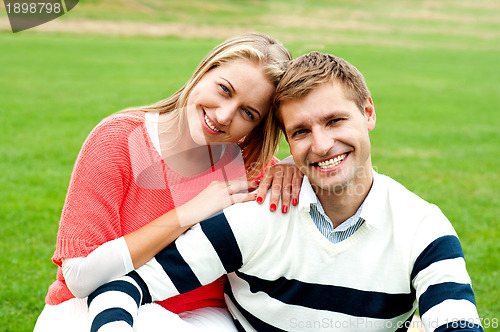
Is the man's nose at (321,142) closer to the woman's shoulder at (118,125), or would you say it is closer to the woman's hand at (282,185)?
the woman's hand at (282,185)

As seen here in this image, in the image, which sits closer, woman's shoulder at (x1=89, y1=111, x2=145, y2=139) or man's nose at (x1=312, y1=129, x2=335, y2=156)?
man's nose at (x1=312, y1=129, x2=335, y2=156)

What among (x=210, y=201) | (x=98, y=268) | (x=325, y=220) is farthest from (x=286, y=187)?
(x=98, y=268)

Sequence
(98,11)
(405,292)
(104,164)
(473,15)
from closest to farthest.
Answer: (405,292), (104,164), (98,11), (473,15)

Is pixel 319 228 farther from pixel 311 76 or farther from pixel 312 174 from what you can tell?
pixel 311 76

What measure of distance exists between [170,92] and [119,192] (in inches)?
422

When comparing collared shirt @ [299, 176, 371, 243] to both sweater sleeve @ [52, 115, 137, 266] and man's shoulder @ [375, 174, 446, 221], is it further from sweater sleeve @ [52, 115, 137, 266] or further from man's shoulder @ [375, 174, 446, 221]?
sweater sleeve @ [52, 115, 137, 266]

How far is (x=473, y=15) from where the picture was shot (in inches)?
1666

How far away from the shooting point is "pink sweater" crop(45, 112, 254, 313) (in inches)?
98.4

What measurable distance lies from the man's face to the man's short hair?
2cm

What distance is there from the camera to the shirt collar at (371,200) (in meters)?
2.35

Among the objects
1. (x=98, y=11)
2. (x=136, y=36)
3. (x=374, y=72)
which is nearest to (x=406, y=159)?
(x=374, y=72)

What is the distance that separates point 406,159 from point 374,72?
954cm

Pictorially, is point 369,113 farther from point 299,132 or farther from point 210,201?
point 210,201

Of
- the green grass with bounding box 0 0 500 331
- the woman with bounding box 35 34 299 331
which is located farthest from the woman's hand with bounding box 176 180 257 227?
the green grass with bounding box 0 0 500 331
